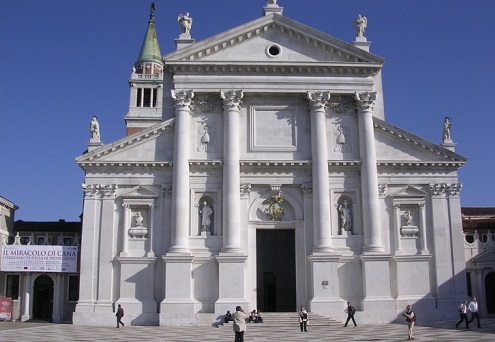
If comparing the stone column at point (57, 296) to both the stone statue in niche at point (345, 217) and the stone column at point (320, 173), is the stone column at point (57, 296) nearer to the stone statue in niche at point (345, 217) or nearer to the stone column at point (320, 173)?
the stone column at point (320, 173)

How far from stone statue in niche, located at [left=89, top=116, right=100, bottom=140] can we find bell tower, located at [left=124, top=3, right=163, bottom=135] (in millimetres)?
36271

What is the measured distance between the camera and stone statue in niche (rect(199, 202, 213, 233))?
3769cm

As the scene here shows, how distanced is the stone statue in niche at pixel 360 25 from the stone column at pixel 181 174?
1210cm

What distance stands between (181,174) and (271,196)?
19.2ft

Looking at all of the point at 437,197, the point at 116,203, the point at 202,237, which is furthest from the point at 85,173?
the point at 437,197

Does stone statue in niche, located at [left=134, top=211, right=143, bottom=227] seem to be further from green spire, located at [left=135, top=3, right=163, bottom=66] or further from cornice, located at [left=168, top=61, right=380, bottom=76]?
green spire, located at [left=135, top=3, right=163, bottom=66]

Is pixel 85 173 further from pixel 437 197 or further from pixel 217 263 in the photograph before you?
pixel 437 197

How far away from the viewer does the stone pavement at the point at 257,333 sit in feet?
88.3

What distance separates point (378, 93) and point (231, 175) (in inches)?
474

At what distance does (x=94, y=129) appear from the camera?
131 ft

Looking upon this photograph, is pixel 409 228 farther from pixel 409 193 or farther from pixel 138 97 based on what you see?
pixel 138 97

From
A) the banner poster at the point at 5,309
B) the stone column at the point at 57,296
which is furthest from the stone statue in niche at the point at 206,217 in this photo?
the banner poster at the point at 5,309

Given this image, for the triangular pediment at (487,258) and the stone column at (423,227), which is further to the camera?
the triangular pediment at (487,258)

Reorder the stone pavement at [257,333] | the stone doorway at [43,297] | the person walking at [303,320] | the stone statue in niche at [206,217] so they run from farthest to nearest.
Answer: the stone doorway at [43,297]
the stone statue in niche at [206,217]
the person walking at [303,320]
the stone pavement at [257,333]
